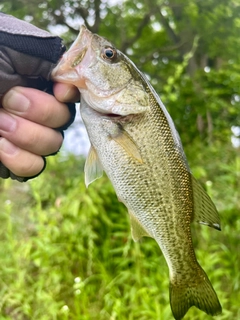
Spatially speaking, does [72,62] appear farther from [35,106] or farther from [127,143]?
[127,143]

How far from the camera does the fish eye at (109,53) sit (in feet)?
4.69

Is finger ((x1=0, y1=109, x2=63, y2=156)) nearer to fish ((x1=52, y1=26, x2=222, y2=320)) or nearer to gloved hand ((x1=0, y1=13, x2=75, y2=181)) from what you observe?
gloved hand ((x1=0, y1=13, x2=75, y2=181))

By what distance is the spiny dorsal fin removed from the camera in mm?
1514

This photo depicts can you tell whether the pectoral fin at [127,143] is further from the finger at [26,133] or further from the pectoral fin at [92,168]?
the finger at [26,133]

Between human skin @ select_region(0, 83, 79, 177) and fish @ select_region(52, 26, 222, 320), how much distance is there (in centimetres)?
8

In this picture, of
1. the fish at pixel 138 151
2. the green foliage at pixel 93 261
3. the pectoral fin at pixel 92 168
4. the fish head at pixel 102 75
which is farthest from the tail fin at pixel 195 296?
the green foliage at pixel 93 261

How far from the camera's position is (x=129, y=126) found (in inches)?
57.2

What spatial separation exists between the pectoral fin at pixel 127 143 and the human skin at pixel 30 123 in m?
0.20

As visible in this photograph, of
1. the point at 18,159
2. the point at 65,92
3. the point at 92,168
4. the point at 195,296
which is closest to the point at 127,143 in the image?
the point at 92,168

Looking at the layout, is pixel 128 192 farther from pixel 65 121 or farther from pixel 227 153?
pixel 227 153

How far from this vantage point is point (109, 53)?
4.71 ft

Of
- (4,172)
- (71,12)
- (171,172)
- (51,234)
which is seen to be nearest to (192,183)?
(171,172)

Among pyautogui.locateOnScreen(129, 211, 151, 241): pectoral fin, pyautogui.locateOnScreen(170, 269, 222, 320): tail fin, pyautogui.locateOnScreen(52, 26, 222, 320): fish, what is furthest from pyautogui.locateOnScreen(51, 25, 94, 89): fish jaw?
pyautogui.locateOnScreen(170, 269, 222, 320): tail fin

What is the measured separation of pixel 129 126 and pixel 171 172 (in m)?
0.23
